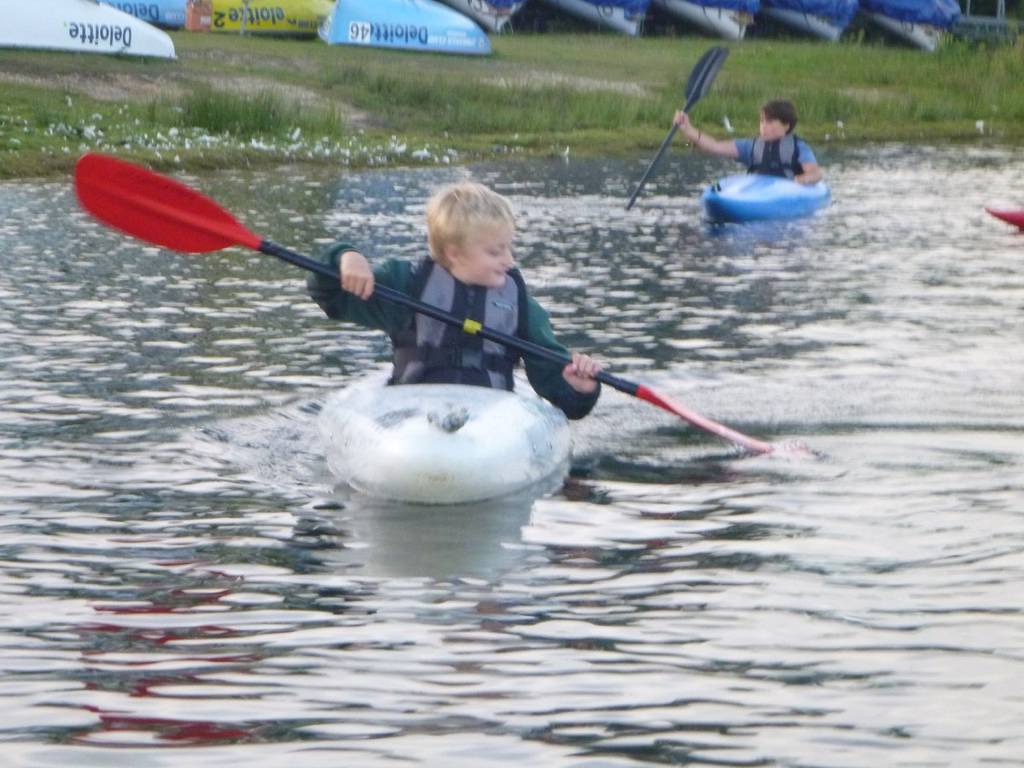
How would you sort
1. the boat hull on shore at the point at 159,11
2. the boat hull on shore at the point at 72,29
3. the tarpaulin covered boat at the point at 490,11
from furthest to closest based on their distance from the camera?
1. the tarpaulin covered boat at the point at 490,11
2. the boat hull on shore at the point at 159,11
3. the boat hull on shore at the point at 72,29

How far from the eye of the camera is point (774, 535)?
6207mm

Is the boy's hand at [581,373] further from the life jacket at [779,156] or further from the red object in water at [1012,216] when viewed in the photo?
the life jacket at [779,156]

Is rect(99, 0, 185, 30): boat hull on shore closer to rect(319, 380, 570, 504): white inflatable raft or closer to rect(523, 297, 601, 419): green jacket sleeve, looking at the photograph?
rect(523, 297, 601, 419): green jacket sleeve

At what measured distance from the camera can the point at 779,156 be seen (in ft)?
54.5

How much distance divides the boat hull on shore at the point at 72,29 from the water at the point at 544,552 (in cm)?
1317

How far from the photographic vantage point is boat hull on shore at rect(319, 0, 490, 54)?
100ft

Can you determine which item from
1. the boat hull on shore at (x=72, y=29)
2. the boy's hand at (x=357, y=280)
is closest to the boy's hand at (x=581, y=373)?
the boy's hand at (x=357, y=280)

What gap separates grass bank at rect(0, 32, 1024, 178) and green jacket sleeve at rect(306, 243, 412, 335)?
11.5m

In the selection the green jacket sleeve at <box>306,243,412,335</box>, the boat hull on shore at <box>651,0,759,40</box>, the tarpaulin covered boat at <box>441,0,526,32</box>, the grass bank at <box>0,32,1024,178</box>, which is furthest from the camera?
the boat hull on shore at <box>651,0,759,40</box>

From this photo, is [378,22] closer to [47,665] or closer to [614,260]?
[614,260]

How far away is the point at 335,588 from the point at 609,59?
87.5 ft

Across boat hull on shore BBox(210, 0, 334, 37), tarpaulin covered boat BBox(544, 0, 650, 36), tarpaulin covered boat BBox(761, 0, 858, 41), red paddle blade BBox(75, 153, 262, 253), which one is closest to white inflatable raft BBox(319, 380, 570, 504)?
red paddle blade BBox(75, 153, 262, 253)

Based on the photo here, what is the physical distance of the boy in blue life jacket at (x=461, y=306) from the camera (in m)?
6.96

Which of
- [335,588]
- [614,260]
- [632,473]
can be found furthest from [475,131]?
[335,588]
